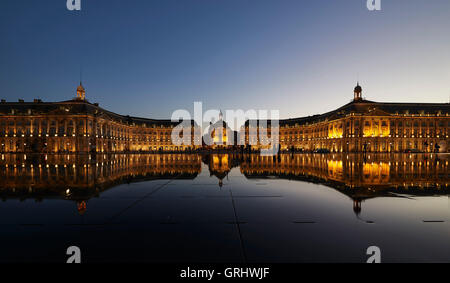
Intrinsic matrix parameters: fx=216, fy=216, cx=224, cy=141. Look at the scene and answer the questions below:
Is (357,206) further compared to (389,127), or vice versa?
(389,127)

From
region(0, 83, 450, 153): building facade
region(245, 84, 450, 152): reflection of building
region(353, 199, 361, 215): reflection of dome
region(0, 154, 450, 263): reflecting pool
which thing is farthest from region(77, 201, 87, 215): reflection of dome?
region(245, 84, 450, 152): reflection of building

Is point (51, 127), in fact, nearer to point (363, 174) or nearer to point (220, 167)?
point (220, 167)

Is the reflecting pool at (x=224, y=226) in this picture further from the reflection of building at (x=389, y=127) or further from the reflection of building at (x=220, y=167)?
the reflection of building at (x=389, y=127)

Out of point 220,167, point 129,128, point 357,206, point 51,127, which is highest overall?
point 129,128

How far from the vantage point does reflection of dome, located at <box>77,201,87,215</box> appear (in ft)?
18.7

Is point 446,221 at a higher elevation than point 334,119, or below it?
below

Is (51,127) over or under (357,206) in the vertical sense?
over

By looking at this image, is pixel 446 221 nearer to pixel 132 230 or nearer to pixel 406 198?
pixel 406 198

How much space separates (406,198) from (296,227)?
537 cm

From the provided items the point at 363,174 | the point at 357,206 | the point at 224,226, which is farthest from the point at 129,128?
the point at 357,206

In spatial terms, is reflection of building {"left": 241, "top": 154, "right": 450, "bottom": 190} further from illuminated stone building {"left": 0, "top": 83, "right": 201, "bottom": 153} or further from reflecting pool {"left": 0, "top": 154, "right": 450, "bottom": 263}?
illuminated stone building {"left": 0, "top": 83, "right": 201, "bottom": 153}

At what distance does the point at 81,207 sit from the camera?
20.0 ft
